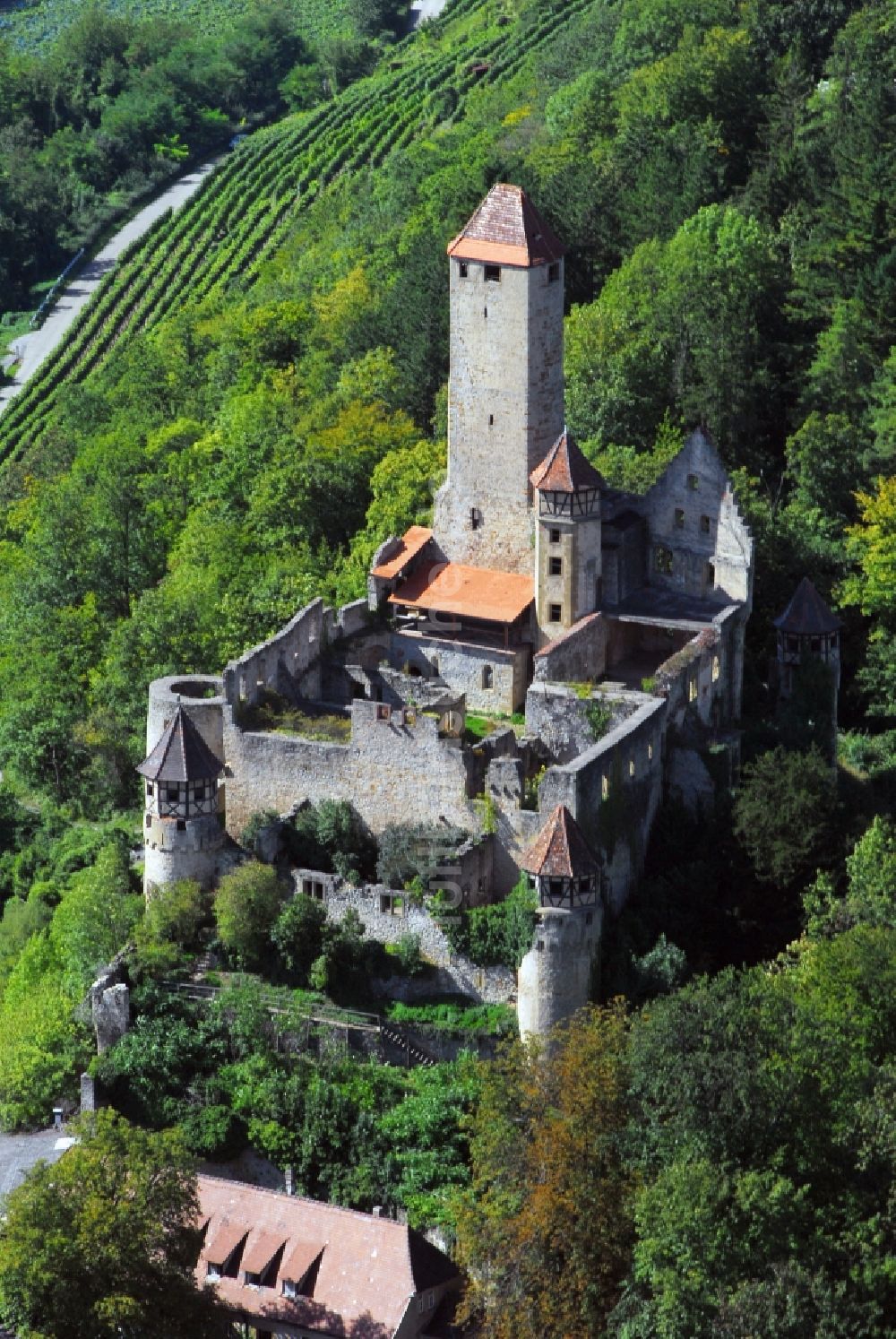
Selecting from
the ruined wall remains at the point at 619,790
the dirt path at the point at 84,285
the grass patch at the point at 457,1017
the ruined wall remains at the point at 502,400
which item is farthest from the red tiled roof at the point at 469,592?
the dirt path at the point at 84,285

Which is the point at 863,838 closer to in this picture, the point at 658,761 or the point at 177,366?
the point at 658,761

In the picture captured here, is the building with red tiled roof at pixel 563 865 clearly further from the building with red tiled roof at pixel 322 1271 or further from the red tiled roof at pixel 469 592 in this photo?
the red tiled roof at pixel 469 592

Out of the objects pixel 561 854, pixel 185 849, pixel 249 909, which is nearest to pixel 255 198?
pixel 185 849

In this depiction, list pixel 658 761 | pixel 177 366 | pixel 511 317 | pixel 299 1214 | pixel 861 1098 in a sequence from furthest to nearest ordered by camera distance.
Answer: pixel 177 366
pixel 511 317
pixel 658 761
pixel 299 1214
pixel 861 1098

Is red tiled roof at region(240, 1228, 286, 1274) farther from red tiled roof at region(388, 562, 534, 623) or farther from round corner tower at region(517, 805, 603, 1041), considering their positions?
red tiled roof at region(388, 562, 534, 623)

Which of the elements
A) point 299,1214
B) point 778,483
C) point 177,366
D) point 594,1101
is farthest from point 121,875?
point 177,366

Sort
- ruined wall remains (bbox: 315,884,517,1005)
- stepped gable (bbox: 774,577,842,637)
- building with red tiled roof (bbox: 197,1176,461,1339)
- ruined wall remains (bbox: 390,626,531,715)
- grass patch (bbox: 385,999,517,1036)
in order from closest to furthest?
building with red tiled roof (bbox: 197,1176,461,1339), grass patch (bbox: 385,999,517,1036), ruined wall remains (bbox: 315,884,517,1005), stepped gable (bbox: 774,577,842,637), ruined wall remains (bbox: 390,626,531,715)

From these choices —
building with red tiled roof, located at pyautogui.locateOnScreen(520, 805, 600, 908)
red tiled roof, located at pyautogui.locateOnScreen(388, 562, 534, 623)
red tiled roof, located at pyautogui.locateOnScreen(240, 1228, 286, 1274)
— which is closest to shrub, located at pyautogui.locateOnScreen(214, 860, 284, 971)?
building with red tiled roof, located at pyautogui.locateOnScreen(520, 805, 600, 908)
